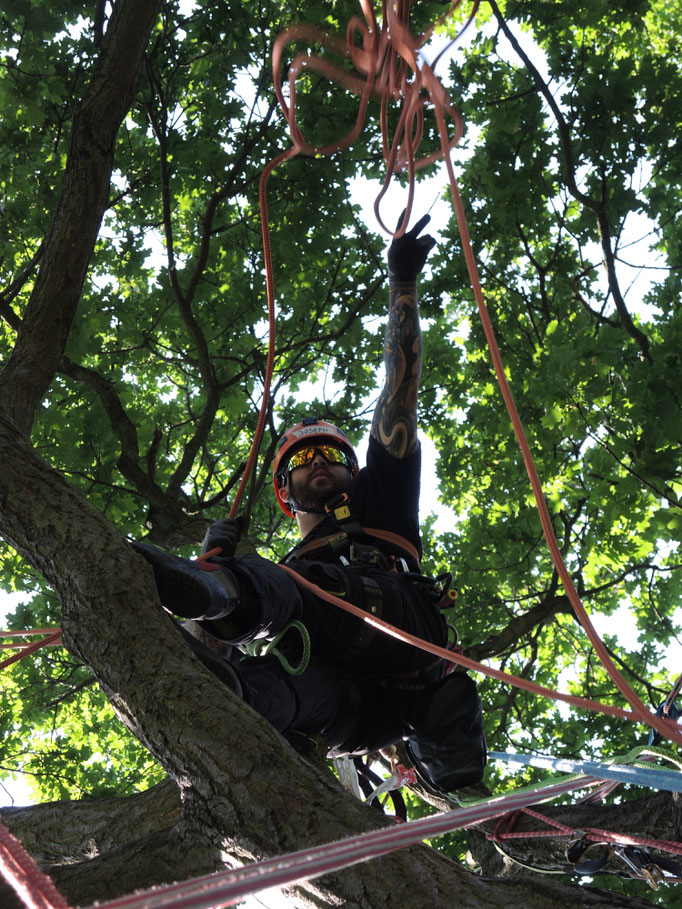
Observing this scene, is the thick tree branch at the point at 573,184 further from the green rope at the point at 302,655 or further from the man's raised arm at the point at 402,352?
the green rope at the point at 302,655

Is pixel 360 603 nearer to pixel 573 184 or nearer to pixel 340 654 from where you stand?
pixel 340 654

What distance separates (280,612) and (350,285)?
416 centimetres

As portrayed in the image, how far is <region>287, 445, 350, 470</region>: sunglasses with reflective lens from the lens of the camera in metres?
4.46

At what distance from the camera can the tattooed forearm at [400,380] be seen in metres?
3.91

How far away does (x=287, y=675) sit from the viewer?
3059 mm

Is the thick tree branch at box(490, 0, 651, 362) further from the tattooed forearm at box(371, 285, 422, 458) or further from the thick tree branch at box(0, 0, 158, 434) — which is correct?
the thick tree branch at box(0, 0, 158, 434)

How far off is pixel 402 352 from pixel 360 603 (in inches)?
59.2

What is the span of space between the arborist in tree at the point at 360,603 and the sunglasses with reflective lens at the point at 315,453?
0.01 metres

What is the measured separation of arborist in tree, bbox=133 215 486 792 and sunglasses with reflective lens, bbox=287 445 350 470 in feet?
0.04

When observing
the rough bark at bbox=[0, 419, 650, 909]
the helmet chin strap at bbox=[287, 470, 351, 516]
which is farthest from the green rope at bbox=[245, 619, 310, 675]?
the helmet chin strap at bbox=[287, 470, 351, 516]

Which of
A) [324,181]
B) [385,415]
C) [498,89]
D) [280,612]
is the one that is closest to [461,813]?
[280,612]

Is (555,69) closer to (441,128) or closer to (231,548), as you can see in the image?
(441,128)

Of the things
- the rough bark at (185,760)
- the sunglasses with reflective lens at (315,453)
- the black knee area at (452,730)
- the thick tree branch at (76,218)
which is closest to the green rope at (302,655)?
the black knee area at (452,730)

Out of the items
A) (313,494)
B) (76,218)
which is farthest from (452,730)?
(76,218)
